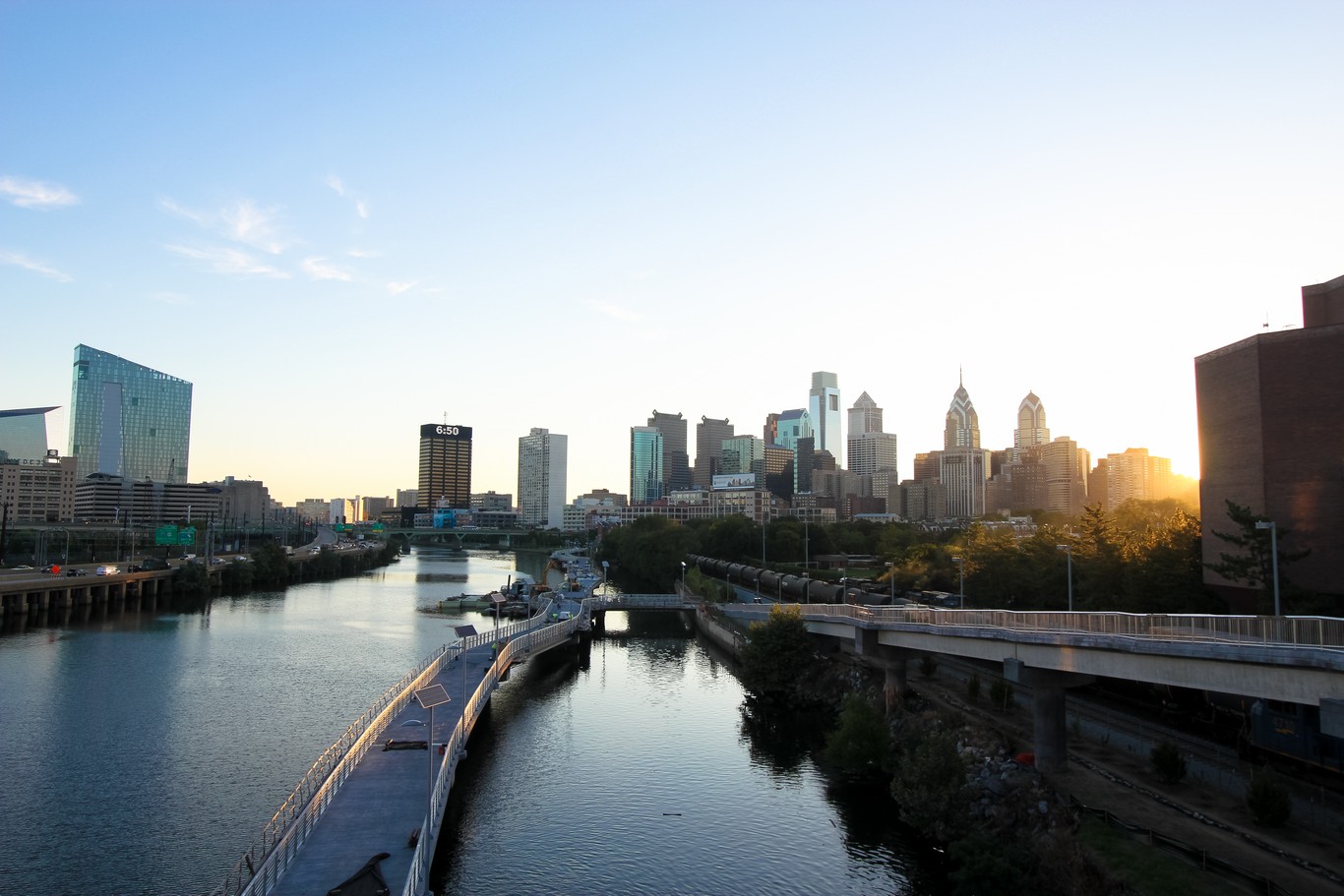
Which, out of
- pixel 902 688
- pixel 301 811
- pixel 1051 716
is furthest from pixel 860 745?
pixel 301 811

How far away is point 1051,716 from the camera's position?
37.4m

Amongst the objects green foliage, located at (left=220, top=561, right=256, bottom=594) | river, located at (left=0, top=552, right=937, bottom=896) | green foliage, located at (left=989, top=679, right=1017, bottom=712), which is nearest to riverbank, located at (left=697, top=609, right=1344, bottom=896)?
green foliage, located at (left=989, top=679, right=1017, bottom=712)

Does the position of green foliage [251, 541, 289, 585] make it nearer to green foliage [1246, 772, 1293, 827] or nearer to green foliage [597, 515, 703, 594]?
green foliage [597, 515, 703, 594]

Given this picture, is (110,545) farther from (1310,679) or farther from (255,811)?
(1310,679)

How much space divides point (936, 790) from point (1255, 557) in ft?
66.1

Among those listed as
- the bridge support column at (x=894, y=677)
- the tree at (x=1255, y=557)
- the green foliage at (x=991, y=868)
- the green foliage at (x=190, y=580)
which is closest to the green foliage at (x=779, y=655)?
the bridge support column at (x=894, y=677)

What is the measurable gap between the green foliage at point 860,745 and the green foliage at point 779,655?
1601 centimetres

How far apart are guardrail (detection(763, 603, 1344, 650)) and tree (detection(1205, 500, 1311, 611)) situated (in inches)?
390

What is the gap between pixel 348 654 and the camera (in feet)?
269

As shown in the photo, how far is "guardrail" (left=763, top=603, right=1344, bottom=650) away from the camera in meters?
27.4

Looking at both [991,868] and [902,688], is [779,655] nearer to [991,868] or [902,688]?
[902,688]

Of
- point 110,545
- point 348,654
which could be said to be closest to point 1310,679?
point 348,654

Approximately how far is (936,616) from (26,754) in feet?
156

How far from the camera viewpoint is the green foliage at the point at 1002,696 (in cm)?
4844
